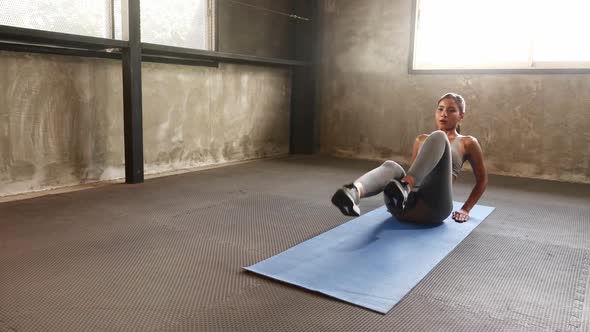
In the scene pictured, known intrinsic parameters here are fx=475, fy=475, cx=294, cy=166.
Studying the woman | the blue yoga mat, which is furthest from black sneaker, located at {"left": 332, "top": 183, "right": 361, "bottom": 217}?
the blue yoga mat

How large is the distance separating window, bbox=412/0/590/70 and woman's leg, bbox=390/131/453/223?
10.9 feet

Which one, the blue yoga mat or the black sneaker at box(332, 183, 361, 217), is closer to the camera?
the blue yoga mat

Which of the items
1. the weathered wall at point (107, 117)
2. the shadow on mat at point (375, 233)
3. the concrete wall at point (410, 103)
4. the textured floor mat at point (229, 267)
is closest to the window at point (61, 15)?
the weathered wall at point (107, 117)

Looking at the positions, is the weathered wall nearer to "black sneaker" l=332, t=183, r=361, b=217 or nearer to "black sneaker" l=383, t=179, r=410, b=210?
"black sneaker" l=332, t=183, r=361, b=217

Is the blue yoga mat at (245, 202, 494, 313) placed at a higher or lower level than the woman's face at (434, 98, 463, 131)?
lower

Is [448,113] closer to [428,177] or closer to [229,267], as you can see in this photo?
[428,177]

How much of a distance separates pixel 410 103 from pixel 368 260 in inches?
163

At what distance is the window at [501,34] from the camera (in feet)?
17.2

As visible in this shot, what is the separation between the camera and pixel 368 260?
253cm

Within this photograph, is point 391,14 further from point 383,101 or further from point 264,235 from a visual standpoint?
point 264,235

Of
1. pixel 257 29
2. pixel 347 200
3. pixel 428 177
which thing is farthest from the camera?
pixel 257 29

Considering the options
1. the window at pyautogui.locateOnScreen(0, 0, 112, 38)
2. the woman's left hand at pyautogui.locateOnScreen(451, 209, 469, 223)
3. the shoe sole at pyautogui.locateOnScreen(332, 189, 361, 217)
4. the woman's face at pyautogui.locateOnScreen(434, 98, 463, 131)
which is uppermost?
the window at pyautogui.locateOnScreen(0, 0, 112, 38)

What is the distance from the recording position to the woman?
242 centimetres

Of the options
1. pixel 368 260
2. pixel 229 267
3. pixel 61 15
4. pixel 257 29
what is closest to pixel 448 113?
pixel 368 260
